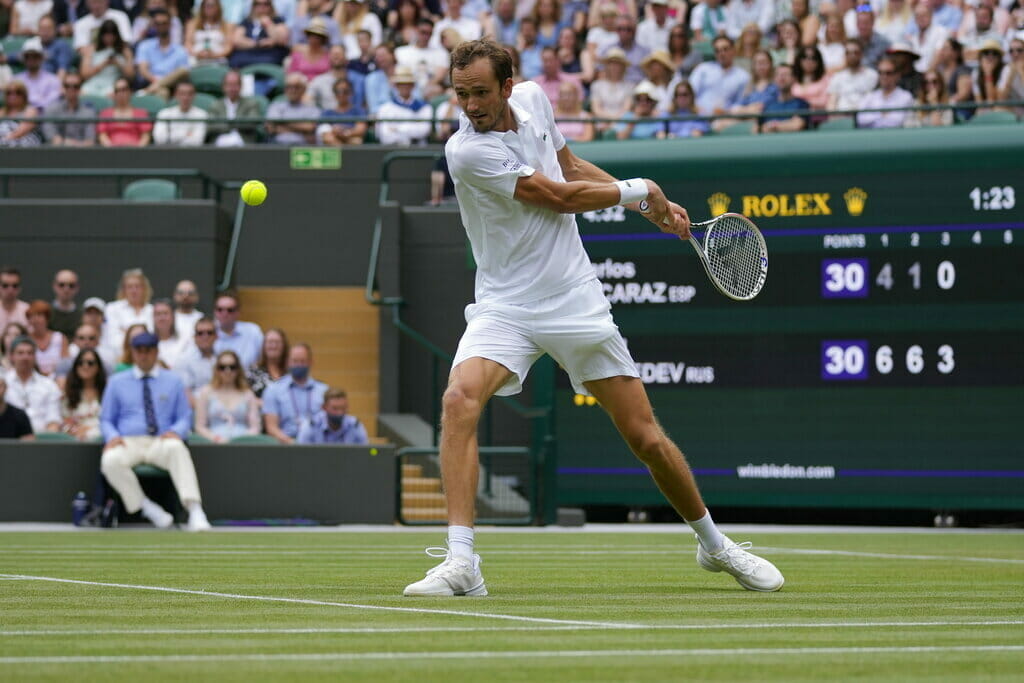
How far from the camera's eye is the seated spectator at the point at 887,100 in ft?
58.3

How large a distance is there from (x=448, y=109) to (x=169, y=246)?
11.4 ft

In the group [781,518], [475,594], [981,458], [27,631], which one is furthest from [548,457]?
[27,631]

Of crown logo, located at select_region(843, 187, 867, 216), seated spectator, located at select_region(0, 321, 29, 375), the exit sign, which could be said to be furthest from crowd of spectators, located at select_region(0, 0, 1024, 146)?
seated spectator, located at select_region(0, 321, 29, 375)

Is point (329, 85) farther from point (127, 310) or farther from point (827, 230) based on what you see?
point (827, 230)

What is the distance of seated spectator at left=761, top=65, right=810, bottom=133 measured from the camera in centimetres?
1823

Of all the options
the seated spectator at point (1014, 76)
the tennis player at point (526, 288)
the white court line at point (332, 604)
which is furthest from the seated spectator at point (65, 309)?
the tennis player at point (526, 288)

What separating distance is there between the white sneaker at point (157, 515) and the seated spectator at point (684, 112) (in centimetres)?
667

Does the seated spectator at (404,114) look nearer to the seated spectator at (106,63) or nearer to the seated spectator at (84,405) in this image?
the seated spectator at (106,63)

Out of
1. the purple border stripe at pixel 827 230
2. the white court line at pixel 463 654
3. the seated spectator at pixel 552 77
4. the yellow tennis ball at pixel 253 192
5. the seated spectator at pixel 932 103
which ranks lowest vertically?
the white court line at pixel 463 654

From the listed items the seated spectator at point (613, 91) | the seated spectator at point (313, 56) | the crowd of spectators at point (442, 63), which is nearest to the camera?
the crowd of spectators at point (442, 63)

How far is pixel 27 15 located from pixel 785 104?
10659 millimetres

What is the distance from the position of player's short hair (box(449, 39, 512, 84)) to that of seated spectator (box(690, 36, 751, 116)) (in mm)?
12338

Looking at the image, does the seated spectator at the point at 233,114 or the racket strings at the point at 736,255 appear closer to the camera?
the racket strings at the point at 736,255

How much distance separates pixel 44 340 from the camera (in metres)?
17.9
